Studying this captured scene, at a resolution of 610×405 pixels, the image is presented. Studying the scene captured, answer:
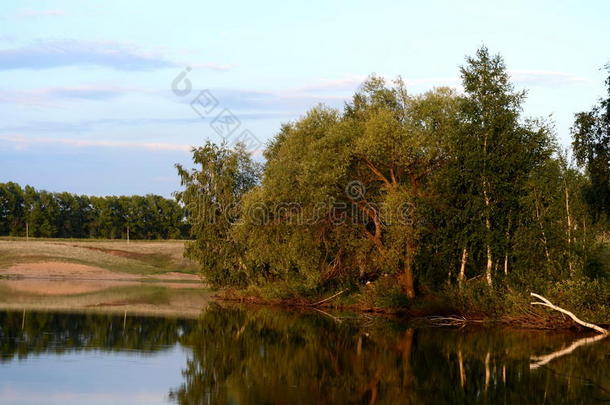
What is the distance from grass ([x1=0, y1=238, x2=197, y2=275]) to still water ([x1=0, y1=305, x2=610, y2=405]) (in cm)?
5563

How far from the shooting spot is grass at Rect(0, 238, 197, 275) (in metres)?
92.1

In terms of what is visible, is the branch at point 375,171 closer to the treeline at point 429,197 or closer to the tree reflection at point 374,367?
the treeline at point 429,197

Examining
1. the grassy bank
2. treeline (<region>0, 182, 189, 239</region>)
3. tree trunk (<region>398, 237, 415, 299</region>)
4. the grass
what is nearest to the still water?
the grassy bank

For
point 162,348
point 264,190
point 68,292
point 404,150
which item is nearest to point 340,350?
point 162,348

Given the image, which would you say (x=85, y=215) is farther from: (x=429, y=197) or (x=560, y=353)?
(x=560, y=353)

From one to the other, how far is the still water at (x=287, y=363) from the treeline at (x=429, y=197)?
4.93 meters

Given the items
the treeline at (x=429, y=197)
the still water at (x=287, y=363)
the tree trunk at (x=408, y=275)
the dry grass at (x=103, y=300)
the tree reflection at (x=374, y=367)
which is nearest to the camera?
the still water at (x=287, y=363)

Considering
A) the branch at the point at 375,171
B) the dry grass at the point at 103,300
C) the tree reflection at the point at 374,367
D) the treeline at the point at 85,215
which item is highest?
the treeline at the point at 85,215

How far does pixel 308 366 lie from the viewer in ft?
80.5

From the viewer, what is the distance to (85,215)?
517 feet

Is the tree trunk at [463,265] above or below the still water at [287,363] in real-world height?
above

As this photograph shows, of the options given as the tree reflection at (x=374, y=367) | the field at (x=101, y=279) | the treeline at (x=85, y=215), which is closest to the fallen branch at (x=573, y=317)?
the tree reflection at (x=374, y=367)

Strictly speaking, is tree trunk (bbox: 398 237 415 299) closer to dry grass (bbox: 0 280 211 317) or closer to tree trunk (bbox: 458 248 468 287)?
tree trunk (bbox: 458 248 468 287)

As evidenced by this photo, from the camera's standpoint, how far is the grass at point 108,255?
92062 mm
